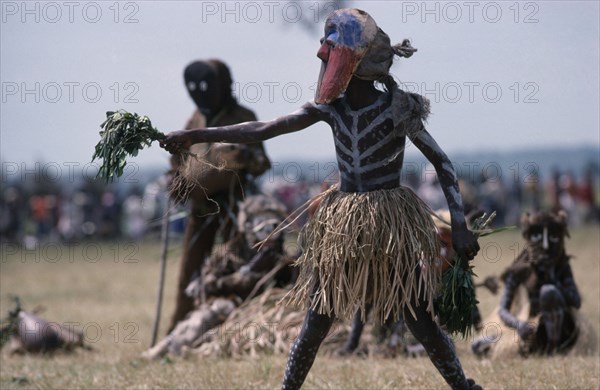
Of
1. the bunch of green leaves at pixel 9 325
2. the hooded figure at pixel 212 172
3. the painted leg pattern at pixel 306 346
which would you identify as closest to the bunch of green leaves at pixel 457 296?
the painted leg pattern at pixel 306 346

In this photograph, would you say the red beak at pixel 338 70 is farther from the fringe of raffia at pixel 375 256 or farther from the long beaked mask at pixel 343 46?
the fringe of raffia at pixel 375 256

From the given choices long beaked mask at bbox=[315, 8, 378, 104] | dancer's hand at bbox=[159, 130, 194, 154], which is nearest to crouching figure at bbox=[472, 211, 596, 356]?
long beaked mask at bbox=[315, 8, 378, 104]

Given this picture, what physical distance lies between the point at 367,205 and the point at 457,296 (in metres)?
0.64

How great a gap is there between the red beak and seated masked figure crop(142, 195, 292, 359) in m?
2.99

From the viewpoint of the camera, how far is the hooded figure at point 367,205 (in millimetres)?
5105

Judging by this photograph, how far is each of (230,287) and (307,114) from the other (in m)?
3.24

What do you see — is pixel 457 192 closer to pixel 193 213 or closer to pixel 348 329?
pixel 348 329

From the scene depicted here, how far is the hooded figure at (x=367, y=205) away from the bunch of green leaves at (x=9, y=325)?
385cm

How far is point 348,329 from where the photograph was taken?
7742 millimetres

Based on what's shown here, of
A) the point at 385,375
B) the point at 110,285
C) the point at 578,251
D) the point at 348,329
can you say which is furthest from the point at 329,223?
the point at 578,251

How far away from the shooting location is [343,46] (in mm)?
5074

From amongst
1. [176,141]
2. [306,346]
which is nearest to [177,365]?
[306,346]

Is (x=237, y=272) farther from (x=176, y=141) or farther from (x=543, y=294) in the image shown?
(x=176, y=141)

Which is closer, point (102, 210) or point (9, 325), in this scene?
point (9, 325)
